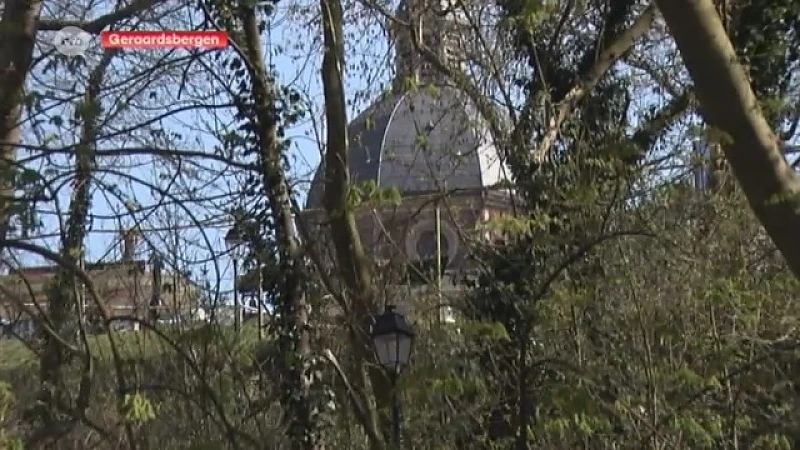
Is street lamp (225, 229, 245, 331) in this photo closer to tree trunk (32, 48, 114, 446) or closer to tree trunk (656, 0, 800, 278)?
tree trunk (32, 48, 114, 446)

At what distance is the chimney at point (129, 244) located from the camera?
930 cm

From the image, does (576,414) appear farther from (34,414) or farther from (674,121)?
(34,414)

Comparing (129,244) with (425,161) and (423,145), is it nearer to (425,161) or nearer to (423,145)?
(423,145)

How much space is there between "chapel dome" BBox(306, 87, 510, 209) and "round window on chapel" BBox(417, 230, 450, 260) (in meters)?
0.37

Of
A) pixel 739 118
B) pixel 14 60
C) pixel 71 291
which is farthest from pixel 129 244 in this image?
pixel 739 118

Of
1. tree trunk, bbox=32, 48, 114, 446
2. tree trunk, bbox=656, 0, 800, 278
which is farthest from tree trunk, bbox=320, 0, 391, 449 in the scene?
tree trunk, bbox=656, 0, 800, 278

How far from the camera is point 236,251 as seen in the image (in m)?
9.64

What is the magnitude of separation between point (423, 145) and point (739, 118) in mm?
4240

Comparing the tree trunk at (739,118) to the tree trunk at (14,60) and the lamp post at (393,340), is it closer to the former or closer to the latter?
the lamp post at (393,340)

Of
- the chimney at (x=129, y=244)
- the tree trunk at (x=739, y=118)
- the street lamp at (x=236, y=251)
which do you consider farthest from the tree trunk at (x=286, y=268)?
the tree trunk at (x=739, y=118)

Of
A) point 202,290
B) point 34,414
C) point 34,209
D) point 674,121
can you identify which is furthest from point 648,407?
point 34,414

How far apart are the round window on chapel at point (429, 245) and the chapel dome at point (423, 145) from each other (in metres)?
0.37

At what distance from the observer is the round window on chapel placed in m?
10.5

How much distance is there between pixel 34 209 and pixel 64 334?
85.4 inches
